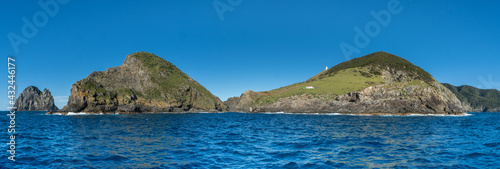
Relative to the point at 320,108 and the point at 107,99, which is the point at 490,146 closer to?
the point at 320,108

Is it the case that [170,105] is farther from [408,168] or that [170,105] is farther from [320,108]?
[408,168]

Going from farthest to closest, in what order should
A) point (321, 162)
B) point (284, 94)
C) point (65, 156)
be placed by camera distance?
point (284, 94) → point (65, 156) → point (321, 162)

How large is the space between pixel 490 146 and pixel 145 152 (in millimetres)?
32148

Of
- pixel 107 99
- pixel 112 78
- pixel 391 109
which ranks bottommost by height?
pixel 391 109

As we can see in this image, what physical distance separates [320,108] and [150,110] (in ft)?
365

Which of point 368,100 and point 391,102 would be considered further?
point 368,100

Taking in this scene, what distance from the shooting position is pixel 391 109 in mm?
123250

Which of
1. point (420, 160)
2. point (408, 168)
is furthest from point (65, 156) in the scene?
point (420, 160)

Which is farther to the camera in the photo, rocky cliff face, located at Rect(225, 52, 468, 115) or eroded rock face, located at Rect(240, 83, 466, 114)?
rocky cliff face, located at Rect(225, 52, 468, 115)

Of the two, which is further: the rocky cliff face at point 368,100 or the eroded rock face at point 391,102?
the rocky cliff face at point 368,100

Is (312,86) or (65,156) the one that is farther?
(312,86)

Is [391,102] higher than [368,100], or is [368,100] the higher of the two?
[368,100]

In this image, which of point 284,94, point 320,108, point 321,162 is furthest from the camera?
point 284,94

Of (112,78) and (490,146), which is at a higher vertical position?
(112,78)
